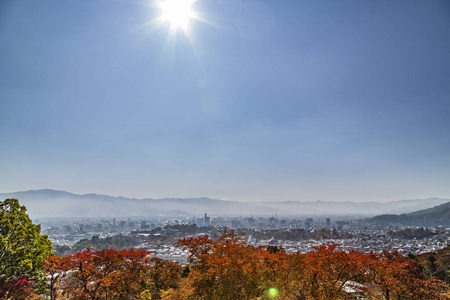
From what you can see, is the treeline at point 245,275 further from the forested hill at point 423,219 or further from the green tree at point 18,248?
the forested hill at point 423,219

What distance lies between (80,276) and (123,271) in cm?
202

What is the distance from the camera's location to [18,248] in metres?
9.48

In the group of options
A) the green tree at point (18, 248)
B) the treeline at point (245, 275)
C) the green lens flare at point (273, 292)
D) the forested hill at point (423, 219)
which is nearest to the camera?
the treeline at point (245, 275)

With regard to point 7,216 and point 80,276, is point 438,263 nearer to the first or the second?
point 80,276

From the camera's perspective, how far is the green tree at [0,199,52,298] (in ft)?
30.0

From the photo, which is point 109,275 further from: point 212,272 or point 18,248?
point 212,272

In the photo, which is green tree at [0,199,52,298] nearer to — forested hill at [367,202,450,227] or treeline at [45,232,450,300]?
treeline at [45,232,450,300]

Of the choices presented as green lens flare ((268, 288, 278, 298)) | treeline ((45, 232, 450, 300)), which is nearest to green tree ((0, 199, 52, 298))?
treeline ((45, 232, 450, 300))

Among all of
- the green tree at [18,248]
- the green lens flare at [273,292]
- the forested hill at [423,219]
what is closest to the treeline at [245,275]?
the green lens flare at [273,292]

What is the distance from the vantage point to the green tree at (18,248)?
913 cm

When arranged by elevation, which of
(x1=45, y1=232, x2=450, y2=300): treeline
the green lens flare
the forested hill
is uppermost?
(x1=45, y1=232, x2=450, y2=300): treeline

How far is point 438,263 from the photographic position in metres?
19.8

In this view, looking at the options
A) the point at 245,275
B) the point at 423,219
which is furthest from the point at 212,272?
the point at 423,219

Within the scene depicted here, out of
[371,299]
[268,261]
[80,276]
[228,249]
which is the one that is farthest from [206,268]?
[371,299]
